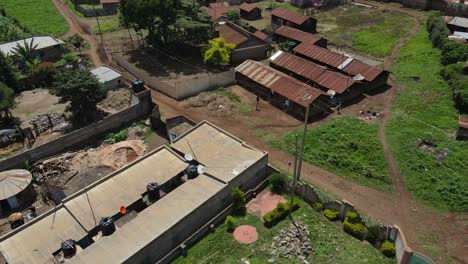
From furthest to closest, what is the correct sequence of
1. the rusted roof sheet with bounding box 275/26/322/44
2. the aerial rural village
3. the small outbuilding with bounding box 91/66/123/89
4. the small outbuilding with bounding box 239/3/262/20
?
the small outbuilding with bounding box 239/3/262/20 → the rusted roof sheet with bounding box 275/26/322/44 → the small outbuilding with bounding box 91/66/123/89 → the aerial rural village

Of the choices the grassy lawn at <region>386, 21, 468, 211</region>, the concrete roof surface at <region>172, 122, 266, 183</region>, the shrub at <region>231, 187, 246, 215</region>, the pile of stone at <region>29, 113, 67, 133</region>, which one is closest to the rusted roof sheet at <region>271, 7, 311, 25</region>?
the grassy lawn at <region>386, 21, 468, 211</region>


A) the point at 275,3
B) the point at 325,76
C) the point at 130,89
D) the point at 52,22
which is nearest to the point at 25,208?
the point at 130,89

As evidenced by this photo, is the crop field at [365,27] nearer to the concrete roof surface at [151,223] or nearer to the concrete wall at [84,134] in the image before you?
the concrete wall at [84,134]

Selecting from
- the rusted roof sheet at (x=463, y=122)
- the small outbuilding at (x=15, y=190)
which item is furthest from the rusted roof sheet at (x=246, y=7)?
the small outbuilding at (x=15, y=190)

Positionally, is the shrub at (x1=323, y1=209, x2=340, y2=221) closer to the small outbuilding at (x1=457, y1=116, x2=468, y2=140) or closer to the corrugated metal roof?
the small outbuilding at (x1=457, y1=116, x2=468, y2=140)

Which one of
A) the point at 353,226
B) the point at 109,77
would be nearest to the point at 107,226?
the point at 353,226

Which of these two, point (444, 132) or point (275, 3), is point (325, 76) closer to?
point (444, 132)
